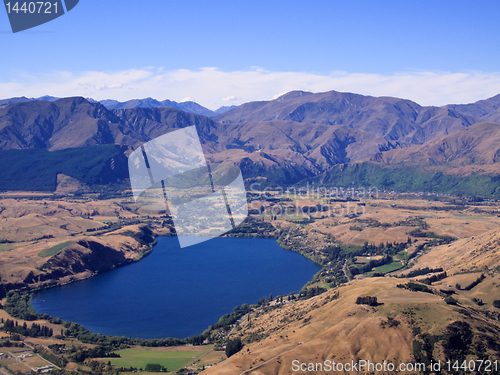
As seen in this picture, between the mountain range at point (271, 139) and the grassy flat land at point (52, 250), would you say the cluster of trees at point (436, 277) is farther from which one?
the mountain range at point (271, 139)

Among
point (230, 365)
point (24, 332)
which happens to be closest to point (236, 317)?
point (230, 365)

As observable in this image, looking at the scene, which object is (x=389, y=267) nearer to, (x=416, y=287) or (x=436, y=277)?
(x=436, y=277)

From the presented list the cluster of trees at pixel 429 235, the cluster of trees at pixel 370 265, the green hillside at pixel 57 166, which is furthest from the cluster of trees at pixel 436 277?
the green hillside at pixel 57 166

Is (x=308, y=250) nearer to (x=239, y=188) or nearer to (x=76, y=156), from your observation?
(x=239, y=188)

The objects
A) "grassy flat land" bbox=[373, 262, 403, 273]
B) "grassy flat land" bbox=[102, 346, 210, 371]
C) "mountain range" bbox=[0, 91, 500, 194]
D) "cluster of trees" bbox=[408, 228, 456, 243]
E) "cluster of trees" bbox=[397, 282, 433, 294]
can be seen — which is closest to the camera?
"grassy flat land" bbox=[102, 346, 210, 371]

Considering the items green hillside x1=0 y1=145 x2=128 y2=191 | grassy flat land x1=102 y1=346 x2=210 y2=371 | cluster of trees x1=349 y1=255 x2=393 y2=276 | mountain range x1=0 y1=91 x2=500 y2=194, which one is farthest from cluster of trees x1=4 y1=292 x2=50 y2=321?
mountain range x1=0 y1=91 x2=500 y2=194

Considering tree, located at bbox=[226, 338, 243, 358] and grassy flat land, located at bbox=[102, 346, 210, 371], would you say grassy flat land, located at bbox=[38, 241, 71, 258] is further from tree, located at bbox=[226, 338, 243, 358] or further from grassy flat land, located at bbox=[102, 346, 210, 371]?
tree, located at bbox=[226, 338, 243, 358]
